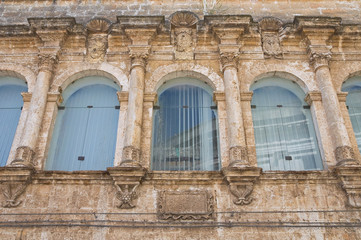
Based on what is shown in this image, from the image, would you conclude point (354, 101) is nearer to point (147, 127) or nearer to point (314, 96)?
point (314, 96)

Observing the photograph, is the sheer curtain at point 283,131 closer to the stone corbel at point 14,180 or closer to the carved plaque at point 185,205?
the carved plaque at point 185,205

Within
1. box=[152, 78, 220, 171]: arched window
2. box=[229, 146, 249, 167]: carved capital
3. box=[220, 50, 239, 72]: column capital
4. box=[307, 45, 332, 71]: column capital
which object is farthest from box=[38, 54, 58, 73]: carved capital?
box=[307, 45, 332, 71]: column capital

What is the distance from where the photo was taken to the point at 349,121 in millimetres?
8867

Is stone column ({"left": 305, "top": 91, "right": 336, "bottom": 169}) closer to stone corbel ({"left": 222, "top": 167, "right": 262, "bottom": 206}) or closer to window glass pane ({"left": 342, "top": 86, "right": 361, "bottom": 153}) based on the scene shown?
window glass pane ({"left": 342, "top": 86, "right": 361, "bottom": 153})

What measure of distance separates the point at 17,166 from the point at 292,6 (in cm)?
838

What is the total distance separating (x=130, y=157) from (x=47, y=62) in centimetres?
343

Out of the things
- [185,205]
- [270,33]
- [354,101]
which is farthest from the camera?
[270,33]

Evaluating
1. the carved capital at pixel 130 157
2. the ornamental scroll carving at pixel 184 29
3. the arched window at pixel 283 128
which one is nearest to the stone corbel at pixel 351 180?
the arched window at pixel 283 128

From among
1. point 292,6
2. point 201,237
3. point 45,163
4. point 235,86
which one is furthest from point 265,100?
point 45,163

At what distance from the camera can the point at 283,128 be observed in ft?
30.2

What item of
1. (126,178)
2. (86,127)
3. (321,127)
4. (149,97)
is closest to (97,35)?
(149,97)

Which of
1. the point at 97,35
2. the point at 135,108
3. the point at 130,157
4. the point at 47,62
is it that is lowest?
the point at 130,157

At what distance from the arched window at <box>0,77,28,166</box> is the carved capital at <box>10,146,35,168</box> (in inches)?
36.7

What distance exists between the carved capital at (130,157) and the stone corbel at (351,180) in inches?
156
